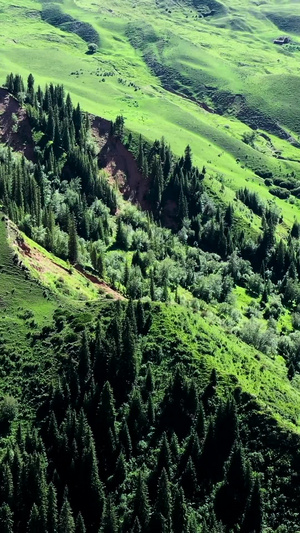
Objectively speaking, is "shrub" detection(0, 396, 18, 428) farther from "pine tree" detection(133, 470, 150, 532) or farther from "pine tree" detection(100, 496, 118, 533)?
"pine tree" detection(133, 470, 150, 532)

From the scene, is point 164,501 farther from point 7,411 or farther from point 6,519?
point 7,411

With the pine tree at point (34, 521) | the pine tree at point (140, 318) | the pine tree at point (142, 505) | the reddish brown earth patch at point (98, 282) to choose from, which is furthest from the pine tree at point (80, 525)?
the reddish brown earth patch at point (98, 282)

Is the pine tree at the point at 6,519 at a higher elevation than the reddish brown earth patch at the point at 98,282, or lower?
higher

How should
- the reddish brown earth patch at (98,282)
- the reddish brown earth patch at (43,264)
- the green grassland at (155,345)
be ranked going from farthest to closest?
the reddish brown earth patch at (98,282) < the reddish brown earth patch at (43,264) < the green grassland at (155,345)

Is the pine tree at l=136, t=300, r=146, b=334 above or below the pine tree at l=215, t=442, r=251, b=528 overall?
above

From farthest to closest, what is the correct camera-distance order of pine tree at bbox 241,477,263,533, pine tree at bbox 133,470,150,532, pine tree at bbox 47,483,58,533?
pine tree at bbox 133,470,150,532 → pine tree at bbox 241,477,263,533 → pine tree at bbox 47,483,58,533

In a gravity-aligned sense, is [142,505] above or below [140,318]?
below

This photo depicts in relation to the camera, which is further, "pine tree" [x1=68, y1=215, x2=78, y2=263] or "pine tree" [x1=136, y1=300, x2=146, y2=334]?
"pine tree" [x1=68, y1=215, x2=78, y2=263]

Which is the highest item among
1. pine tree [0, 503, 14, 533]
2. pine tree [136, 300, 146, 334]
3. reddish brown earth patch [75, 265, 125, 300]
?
pine tree [136, 300, 146, 334]

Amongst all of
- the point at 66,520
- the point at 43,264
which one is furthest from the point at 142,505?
the point at 43,264

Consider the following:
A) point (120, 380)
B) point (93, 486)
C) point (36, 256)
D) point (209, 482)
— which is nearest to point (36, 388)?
point (120, 380)

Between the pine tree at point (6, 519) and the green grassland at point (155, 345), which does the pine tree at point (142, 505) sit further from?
the green grassland at point (155, 345)

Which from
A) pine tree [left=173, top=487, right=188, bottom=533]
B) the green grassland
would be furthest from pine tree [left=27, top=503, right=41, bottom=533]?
the green grassland
